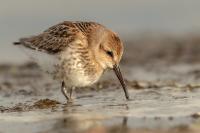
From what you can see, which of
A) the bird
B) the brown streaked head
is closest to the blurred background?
the bird

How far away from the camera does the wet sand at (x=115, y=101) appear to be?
28.2ft

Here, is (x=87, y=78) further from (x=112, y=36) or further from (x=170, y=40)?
(x=170, y=40)

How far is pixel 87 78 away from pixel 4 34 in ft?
25.3

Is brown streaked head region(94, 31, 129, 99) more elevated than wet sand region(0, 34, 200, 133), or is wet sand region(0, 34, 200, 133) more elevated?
brown streaked head region(94, 31, 129, 99)

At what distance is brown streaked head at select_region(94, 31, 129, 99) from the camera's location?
11.2m

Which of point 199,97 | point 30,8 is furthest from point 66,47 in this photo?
point 30,8

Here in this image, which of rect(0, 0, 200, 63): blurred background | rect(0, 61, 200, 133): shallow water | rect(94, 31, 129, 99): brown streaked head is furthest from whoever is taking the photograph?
rect(0, 0, 200, 63): blurred background

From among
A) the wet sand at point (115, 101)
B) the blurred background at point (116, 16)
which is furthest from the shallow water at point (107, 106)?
the blurred background at point (116, 16)

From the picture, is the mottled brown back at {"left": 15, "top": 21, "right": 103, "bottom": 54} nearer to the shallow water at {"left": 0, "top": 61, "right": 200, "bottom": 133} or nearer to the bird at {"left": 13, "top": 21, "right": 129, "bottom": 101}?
the bird at {"left": 13, "top": 21, "right": 129, "bottom": 101}

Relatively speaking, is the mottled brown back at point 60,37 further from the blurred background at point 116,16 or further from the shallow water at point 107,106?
the blurred background at point 116,16

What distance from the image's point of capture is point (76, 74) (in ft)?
37.2

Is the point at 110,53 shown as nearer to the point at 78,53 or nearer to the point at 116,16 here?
the point at 78,53

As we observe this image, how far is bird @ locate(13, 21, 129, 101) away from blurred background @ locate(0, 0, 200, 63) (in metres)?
6.89

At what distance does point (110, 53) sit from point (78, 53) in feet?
1.63
